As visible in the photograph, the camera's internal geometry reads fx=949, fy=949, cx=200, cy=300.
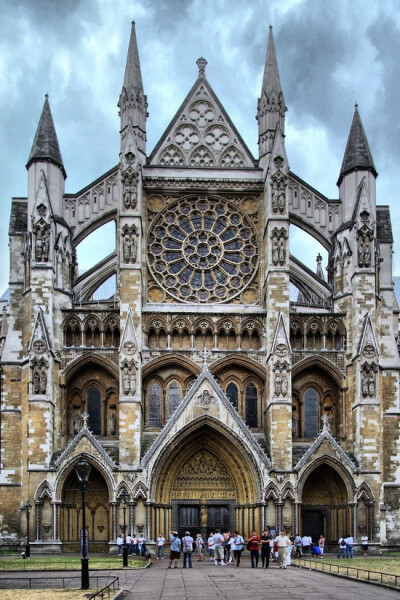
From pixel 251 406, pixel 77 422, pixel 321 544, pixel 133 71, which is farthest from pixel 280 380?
pixel 133 71

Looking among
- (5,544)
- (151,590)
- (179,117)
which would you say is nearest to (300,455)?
(5,544)

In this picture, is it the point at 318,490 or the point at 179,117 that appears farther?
the point at 179,117

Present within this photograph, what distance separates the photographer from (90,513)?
4594 centimetres

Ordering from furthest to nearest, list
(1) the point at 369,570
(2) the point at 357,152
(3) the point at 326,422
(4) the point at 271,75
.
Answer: (4) the point at 271,75
(2) the point at 357,152
(3) the point at 326,422
(1) the point at 369,570

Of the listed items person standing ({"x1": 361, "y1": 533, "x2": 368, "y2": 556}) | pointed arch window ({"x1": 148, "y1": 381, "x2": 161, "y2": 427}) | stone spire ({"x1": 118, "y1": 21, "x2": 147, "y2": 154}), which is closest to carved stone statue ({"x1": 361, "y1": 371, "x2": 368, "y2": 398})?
person standing ({"x1": 361, "y1": 533, "x2": 368, "y2": 556})

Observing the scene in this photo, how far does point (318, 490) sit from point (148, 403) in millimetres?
9477

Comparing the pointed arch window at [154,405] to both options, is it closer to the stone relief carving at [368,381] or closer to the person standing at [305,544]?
the person standing at [305,544]

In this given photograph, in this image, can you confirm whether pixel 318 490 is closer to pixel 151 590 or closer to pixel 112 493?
pixel 112 493

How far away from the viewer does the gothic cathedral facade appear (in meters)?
44.8

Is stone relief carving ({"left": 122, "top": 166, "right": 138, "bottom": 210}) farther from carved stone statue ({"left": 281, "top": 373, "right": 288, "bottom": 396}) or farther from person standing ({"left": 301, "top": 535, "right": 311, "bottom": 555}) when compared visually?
person standing ({"left": 301, "top": 535, "right": 311, "bottom": 555})

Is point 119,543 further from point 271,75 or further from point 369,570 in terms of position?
point 271,75

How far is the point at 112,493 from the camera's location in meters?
44.2

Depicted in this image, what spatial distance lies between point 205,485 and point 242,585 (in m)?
21.9

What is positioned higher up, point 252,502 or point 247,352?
point 247,352
